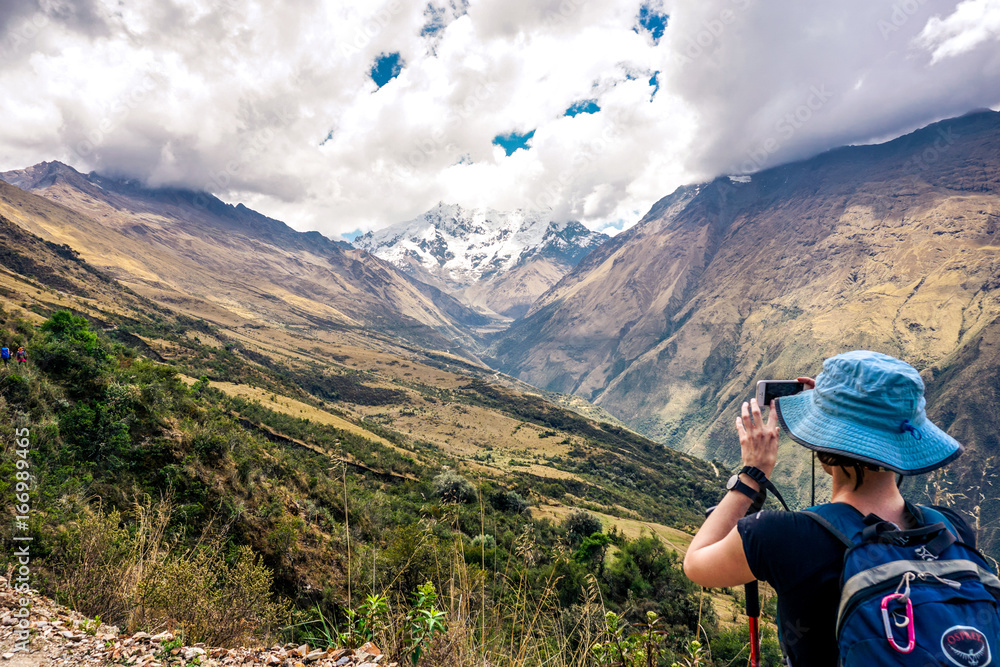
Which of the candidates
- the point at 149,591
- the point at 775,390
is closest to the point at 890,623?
the point at 775,390

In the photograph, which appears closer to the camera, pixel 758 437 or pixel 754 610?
pixel 754 610

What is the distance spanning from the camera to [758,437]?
2154 mm

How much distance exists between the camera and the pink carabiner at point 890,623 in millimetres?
1346

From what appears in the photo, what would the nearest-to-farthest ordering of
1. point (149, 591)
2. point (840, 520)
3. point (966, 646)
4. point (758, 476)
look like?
1. point (966, 646)
2. point (840, 520)
3. point (758, 476)
4. point (149, 591)

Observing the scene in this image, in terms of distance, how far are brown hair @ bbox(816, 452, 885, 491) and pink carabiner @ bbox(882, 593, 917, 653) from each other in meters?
0.53

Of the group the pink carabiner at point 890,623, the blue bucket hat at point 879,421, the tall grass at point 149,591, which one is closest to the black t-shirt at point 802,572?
the pink carabiner at point 890,623

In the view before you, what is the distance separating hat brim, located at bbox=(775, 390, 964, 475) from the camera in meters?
1.77

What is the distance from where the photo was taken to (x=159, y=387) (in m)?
11.4

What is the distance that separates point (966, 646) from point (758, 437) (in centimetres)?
94

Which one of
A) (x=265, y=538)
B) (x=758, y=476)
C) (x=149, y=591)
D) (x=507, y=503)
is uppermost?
(x=758, y=476)

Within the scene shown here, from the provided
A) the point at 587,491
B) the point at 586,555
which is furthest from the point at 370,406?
the point at 586,555

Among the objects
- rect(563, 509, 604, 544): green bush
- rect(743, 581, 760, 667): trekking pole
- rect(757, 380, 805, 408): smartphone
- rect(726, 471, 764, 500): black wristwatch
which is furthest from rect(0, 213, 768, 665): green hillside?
rect(757, 380, 805, 408): smartphone

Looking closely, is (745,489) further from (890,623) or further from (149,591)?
(149,591)

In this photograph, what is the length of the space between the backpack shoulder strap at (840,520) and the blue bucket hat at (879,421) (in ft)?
0.74
